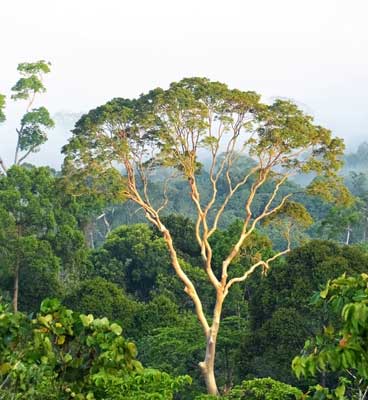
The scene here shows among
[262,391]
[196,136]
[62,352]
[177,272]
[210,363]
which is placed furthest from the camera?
[196,136]

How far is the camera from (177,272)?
1912cm

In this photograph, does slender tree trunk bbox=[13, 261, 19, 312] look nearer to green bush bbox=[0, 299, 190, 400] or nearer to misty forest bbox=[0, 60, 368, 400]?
misty forest bbox=[0, 60, 368, 400]

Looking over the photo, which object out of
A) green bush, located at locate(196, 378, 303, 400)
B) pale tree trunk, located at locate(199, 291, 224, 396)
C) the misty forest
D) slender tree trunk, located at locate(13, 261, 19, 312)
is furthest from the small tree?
→ green bush, located at locate(196, 378, 303, 400)

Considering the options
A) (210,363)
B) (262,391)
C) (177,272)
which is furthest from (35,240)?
(262,391)

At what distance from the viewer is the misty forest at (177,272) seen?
17.3 feet

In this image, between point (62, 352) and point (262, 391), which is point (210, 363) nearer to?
point (262, 391)

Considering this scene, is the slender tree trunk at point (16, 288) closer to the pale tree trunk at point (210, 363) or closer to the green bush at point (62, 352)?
the pale tree trunk at point (210, 363)

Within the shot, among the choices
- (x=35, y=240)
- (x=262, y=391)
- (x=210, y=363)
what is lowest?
(x=262, y=391)

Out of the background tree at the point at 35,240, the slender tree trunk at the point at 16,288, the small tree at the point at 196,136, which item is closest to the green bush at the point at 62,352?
the small tree at the point at 196,136

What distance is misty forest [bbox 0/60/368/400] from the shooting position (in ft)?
17.3

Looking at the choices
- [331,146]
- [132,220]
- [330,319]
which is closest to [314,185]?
[331,146]

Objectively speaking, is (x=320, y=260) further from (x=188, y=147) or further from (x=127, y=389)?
(x=127, y=389)

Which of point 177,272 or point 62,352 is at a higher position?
point 177,272

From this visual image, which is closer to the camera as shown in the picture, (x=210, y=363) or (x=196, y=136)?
(x=210, y=363)
